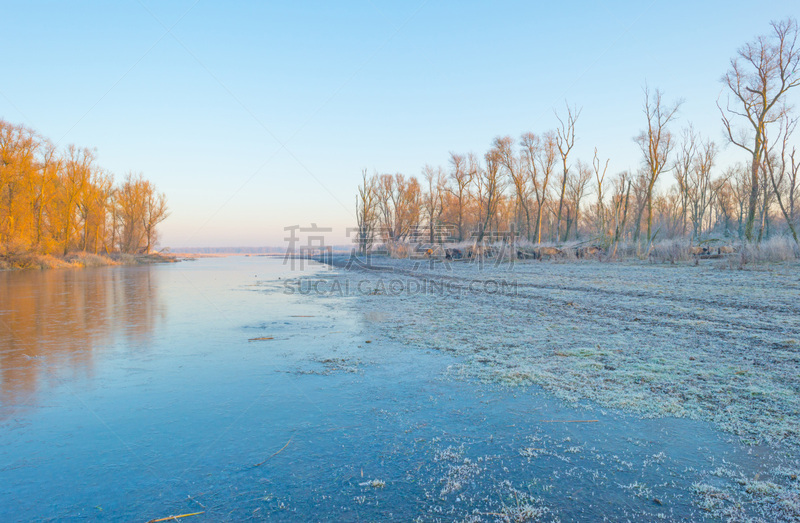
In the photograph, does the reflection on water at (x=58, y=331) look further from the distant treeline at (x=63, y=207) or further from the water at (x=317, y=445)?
the distant treeline at (x=63, y=207)

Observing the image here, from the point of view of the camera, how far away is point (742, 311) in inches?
310

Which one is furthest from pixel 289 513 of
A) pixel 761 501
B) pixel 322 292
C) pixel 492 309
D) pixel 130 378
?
pixel 322 292

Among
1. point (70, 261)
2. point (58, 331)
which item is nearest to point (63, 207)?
point (70, 261)

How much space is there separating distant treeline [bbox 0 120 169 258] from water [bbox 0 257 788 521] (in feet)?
112

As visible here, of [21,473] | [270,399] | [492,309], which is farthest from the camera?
[492,309]

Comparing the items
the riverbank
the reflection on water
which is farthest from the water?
the riverbank

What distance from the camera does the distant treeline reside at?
29.8 metres

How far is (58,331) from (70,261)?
34750 mm

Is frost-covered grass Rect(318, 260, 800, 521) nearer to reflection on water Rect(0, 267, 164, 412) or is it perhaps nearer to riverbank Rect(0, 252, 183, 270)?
reflection on water Rect(0, 267, 164, 412)

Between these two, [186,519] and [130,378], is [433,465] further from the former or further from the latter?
[130,378]

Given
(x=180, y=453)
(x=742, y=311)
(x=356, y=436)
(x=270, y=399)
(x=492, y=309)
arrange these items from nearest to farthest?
(x=180, y=453), (x=356, y=436), (x=270, y=399), (x=742, y=311), (x=492, y=309)

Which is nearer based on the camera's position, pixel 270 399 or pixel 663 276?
pixel 270 399

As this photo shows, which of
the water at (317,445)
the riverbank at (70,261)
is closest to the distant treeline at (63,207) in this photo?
the riverbank at (70,261)

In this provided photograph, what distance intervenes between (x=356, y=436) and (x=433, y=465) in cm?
73
